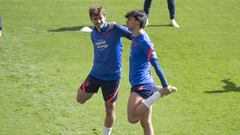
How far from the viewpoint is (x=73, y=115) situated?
8.43m

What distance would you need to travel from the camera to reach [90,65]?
10.6m

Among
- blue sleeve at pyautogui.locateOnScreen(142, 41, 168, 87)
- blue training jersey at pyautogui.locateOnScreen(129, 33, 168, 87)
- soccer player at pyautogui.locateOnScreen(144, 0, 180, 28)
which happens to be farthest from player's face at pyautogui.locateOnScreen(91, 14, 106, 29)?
soccer player at pyautogui.locateOnScreen(144, 0, 180, 28)

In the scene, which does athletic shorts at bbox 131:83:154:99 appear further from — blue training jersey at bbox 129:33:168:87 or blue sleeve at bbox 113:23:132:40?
blue sleeve at bbox 113:23:132:40

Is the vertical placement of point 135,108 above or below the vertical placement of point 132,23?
below

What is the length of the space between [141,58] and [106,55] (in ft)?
2.14

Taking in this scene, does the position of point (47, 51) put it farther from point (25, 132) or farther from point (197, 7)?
point (197, 7)

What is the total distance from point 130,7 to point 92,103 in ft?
20.8

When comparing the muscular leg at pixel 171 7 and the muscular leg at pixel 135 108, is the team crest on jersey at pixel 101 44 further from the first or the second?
the muscular leg at pixel 171 7

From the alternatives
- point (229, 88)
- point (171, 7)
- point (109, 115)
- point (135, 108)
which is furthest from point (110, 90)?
point (171, 7)

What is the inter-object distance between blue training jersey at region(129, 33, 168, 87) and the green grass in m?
1.44

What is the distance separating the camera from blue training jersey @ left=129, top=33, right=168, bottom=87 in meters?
6.50

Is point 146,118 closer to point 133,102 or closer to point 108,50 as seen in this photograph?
point 133,102

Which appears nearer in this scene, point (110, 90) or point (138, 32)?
point (138, 32)

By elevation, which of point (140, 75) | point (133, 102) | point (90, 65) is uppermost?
point (140, 75)
